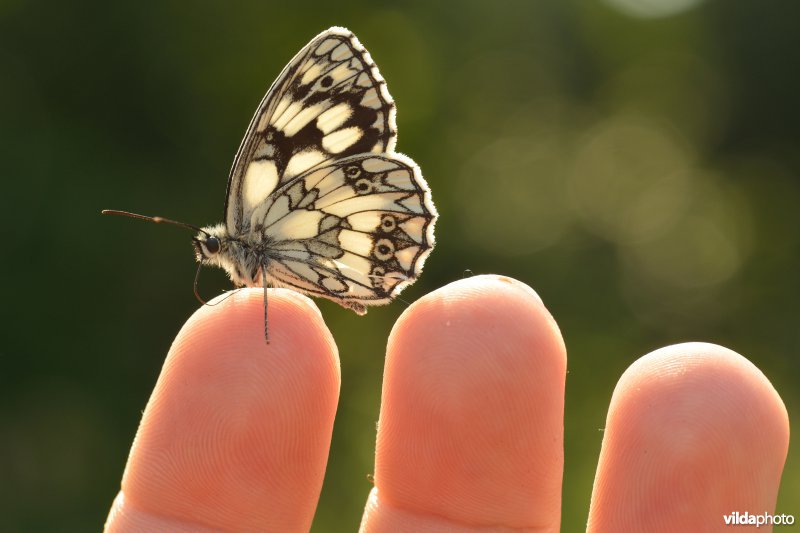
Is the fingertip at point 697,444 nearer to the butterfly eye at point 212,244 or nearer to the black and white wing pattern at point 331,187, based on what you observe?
the black and white wing pattern at point 331,187

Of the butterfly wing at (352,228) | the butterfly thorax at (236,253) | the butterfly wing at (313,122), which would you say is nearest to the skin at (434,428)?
the butterfly wing at (352,228)

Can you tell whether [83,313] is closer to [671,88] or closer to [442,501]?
[442,501]

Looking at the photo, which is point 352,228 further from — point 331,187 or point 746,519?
point 746,519

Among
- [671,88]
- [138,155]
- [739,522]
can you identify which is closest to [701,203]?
[671,88]

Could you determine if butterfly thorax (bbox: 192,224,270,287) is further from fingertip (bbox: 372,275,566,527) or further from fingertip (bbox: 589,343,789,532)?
fingertip (bbox: 589,343,789,532)

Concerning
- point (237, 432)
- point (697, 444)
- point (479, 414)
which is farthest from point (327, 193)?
point (697, 444)

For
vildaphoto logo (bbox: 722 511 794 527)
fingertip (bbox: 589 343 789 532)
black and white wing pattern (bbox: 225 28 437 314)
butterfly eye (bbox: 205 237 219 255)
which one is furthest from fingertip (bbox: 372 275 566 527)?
butterfly eye (bbox: 205 237 219 255)
